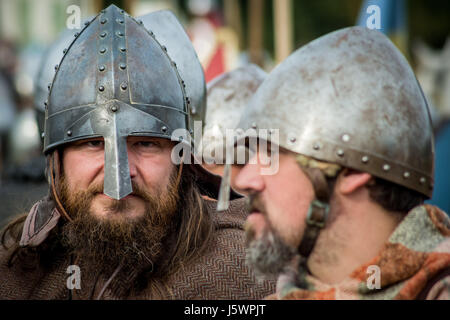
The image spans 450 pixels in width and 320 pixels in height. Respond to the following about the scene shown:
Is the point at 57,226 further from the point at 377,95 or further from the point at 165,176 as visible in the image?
the point at 377,95

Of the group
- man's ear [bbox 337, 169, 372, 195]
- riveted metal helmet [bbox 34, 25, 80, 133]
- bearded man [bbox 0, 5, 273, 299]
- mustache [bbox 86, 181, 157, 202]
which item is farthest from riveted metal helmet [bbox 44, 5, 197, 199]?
riveted metal helmet [bbox 34, 25, 80, 133]

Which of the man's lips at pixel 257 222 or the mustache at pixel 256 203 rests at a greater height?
the mustache at pixel 256 203

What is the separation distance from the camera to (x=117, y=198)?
330 cm

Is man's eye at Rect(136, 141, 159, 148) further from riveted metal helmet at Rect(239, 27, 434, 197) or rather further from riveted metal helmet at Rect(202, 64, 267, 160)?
riveted metal helmet at Rect(202, 64, 267, 160)

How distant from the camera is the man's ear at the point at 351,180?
269 centimetres

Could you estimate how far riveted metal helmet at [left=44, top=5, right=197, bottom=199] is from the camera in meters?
3.40

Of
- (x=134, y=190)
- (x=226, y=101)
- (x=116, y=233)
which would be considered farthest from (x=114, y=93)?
(x=226, y=101)

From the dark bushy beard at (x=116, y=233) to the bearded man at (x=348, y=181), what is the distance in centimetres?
84

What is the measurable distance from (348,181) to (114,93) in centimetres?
126

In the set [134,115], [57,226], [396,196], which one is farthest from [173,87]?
[396,196]

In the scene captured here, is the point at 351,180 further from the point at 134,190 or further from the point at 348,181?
the point at 134,190

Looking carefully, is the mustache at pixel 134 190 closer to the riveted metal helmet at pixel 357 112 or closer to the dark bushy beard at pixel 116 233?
the dark bushy beard at pixel 116 233

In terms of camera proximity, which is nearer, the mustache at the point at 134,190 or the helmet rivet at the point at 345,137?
the helmet rivet at the point at 345,137

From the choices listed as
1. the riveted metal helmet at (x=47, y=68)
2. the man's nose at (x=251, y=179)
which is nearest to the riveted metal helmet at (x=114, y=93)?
the man's nose at (x=251, y=179)
